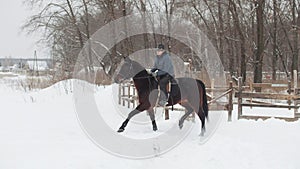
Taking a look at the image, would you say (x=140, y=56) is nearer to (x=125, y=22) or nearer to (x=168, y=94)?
(x=125, y=22)

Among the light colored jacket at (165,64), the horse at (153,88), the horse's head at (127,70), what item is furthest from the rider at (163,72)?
the horse's head at (127,70)

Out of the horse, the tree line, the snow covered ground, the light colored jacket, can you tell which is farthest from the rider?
the tree line

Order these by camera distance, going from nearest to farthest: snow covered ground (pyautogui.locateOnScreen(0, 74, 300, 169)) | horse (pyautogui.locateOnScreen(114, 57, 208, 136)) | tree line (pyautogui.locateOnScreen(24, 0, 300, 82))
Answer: snow covered ground (pyautogui.locateOnScreen(0, 74, 300, 169)) → horse (pyautogui.locateOnScreen(114, 57, 208, 136)) → tree line (pyautogui.locateOnScreen(24, 0, 300, 82))

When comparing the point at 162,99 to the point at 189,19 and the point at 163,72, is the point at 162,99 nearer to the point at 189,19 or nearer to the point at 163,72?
the point at 163,72

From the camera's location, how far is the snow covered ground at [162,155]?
6023mm

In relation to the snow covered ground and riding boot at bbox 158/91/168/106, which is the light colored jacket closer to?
riding boot at bbox 158/91/168/106

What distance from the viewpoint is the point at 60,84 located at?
810 inches

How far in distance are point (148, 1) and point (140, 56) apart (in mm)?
6470

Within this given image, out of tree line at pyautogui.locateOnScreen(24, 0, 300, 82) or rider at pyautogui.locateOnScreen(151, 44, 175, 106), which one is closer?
rider at pyautogui.locateOnScreen(151, 44, 175, 106)

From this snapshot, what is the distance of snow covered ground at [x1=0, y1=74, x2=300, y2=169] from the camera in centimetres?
602

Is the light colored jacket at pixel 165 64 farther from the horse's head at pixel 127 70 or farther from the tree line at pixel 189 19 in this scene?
the tree line at pixel 189 19

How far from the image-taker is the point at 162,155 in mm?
6707

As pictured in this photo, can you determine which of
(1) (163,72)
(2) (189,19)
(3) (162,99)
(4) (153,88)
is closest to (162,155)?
(3) (162,99)

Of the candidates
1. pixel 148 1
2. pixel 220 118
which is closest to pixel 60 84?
pixel 148 1
